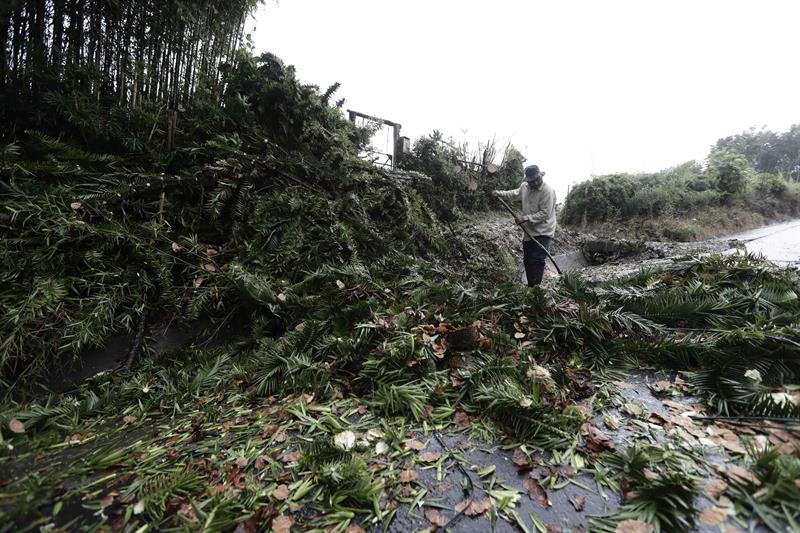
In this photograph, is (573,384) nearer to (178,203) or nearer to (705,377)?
(705,377)

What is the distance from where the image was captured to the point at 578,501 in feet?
4.17

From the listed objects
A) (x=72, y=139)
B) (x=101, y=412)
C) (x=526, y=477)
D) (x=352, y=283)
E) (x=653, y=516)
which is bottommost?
(x=101, y=412)

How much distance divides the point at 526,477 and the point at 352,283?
2150 mm

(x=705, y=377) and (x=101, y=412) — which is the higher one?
(x=705, y=377)

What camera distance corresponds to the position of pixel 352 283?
3.16 meters

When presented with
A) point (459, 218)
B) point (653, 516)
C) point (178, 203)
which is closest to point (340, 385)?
point (653, 516)

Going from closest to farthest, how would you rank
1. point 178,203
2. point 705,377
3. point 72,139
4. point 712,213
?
1. point 705,377
2. point 72,139
3. point 178,203
4. point 712,213

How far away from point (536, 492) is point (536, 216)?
172 inches

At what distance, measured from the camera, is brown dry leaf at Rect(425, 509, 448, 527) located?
4.05 feet

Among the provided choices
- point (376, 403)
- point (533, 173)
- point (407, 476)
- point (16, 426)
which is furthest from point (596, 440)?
point (533, 173)

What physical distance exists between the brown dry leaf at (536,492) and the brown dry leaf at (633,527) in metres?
0.24

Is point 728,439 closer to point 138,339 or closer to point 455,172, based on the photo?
point 138,339

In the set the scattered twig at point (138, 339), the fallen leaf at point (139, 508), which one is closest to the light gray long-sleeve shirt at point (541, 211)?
the scattered twig at point (138, 339)

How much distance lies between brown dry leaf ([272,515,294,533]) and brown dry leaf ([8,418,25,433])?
155 centimetres
